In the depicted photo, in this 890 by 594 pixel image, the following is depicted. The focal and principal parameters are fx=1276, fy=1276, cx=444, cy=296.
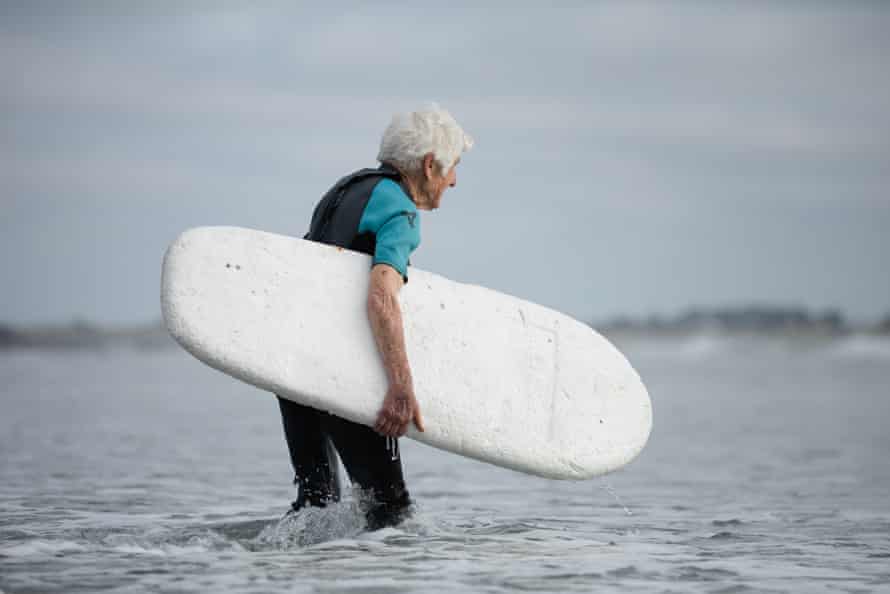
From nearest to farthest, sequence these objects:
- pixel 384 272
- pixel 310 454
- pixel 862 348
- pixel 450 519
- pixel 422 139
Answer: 1. pixel 384 272
2. pixel 422 139
3. pixel 310 454
4. pixel 450 519
5. pixel 862 348

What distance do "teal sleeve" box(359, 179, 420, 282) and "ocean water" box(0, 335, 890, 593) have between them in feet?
3.20

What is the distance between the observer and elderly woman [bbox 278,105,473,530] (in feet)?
14.0

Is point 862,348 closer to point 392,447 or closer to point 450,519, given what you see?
point 450,519

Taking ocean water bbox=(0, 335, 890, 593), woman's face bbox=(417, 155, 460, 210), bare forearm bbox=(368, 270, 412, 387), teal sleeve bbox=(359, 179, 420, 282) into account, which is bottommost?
ocean water bbox=(0, 335, 890, 593)

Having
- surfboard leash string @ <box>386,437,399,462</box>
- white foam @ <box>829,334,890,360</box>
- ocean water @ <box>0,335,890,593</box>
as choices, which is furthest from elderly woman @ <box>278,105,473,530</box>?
white foam @ <box>829,334,890,360</box>

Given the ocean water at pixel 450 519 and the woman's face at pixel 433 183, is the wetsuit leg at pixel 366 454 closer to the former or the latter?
the ocean water at pixel 450 519

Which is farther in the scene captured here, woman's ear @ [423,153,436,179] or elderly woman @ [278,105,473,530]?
woman's ear @ [423,153,436,179]

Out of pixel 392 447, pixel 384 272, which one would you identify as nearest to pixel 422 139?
pixel 384 272

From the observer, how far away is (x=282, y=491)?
6.90 m

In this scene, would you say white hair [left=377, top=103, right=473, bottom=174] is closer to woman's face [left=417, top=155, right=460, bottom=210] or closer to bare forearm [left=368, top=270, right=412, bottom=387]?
woman's face [left=417, top=155, right=460, bottom=210]

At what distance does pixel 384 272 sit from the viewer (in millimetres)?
4266

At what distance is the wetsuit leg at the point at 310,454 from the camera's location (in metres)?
4.59

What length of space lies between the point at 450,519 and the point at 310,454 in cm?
118

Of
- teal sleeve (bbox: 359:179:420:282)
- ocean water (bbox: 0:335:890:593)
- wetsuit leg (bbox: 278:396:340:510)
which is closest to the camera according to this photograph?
ocean water (bbox: 0:335:890:593)
